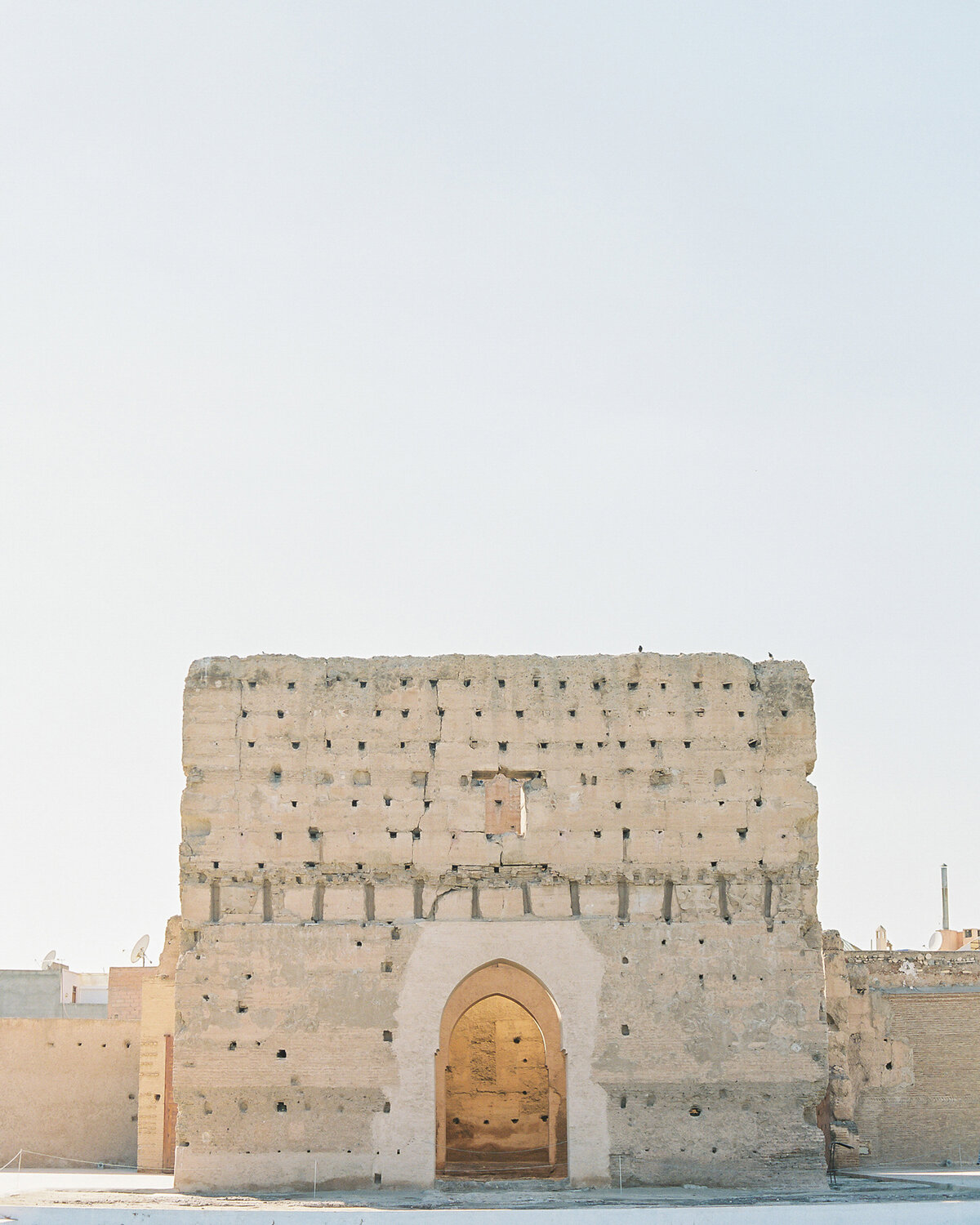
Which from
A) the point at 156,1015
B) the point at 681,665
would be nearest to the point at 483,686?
the point at 681,665

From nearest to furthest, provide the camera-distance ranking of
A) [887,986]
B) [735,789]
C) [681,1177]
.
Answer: [681,1177]
[735,789]
[887,986]

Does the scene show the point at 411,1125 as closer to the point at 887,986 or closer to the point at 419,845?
the point at 419,845

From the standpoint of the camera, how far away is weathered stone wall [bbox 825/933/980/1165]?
2342 cm

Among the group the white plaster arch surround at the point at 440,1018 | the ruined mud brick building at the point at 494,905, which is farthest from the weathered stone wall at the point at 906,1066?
the white plaster arch surround at the point at 440,1018

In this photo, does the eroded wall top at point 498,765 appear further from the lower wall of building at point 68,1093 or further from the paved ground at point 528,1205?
the lower wall of building at point 68,1093

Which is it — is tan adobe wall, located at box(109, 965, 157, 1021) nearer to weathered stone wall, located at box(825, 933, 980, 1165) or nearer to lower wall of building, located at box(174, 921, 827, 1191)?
lower wall of building, located at box(174, 921, 827, 1191)

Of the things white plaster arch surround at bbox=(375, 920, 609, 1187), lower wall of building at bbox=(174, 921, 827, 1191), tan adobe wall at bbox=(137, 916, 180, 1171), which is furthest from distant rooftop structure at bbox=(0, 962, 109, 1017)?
white plaster arch surround at bbox=(375, 920, 609, 1187)

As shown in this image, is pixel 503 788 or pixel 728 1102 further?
pixel 503 788

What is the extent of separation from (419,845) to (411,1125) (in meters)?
3.59

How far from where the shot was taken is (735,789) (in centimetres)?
2159

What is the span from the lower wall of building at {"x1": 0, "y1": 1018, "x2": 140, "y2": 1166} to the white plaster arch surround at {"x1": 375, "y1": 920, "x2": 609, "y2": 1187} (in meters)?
6.48

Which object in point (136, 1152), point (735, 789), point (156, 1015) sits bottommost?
point (136, 1152)

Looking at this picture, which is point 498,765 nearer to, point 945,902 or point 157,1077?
point 157,1077

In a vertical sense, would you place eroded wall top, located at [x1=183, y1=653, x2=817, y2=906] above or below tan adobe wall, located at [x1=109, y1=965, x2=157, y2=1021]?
above
